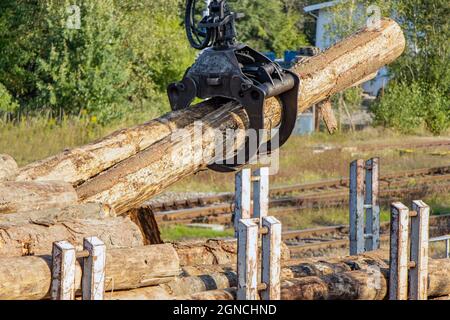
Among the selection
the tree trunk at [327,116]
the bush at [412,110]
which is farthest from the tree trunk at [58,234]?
the bush at [412,110]

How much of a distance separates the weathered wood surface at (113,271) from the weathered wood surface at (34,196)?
115cm

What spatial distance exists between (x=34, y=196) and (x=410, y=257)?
2.63m

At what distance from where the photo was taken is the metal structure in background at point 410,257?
296 inches

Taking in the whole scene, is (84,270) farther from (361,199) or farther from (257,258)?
(361,199)

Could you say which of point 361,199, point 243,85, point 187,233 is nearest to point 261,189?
point 243,85

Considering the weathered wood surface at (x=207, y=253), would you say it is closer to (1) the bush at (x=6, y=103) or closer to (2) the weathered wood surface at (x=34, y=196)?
(2) the weathered wood surface at (x=34, y=196)

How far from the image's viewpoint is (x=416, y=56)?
101ft

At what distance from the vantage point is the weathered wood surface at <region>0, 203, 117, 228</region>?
725 centimetres

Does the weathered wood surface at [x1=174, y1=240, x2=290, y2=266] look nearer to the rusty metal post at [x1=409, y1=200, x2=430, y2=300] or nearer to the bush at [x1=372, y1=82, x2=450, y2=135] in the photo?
the rusty metal post at [x1=409, y1=200, x2=430, y2=300]

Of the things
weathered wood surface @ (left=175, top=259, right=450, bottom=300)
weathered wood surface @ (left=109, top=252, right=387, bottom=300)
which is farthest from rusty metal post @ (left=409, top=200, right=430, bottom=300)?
weathered wood surface @ (left=109, top=252, right=387, bottom=300)

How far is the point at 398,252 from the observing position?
751cm

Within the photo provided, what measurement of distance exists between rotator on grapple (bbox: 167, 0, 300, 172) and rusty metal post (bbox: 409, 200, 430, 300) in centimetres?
151

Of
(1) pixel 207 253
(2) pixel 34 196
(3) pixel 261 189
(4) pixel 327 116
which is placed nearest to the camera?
(2) pixel 34 196
